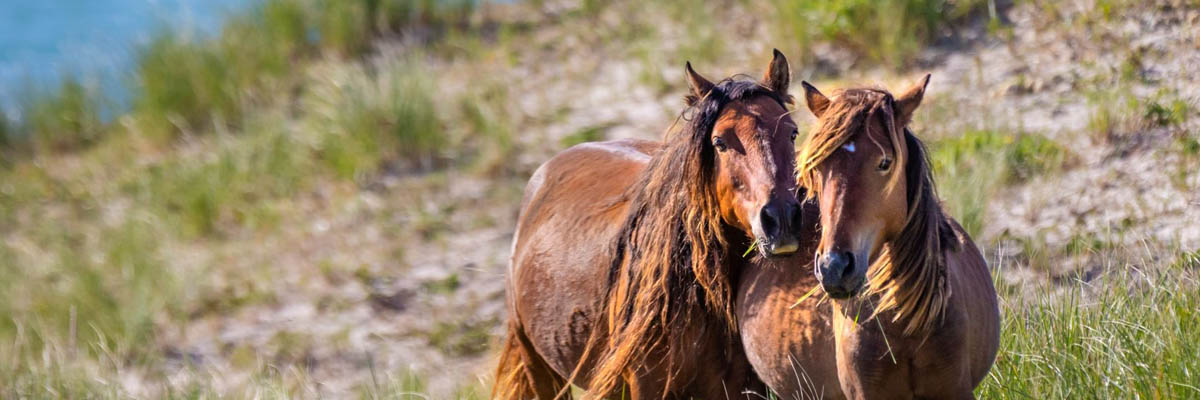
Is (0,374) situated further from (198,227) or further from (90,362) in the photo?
(198,227)

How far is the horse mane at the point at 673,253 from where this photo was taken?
369 centimetres

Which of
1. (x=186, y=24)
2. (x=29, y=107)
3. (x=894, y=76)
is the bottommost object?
(x=29, y=107)

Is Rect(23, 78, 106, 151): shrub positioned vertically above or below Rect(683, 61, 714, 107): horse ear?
below

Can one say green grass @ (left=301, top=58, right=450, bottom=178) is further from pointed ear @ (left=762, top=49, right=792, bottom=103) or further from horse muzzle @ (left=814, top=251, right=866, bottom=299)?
horse muzzle @ (left=814, top=251, right=866, bottom=299)

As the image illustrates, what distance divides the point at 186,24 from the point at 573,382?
7944 mm

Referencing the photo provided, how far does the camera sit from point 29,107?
1127 cm

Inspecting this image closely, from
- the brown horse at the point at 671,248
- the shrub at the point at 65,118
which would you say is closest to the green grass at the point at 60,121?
the shrub at the point at 65,118

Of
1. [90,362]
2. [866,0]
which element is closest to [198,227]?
[90,362]

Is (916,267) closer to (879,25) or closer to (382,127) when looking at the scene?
(879,25)

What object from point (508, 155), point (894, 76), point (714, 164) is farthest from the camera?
point (508, 155)

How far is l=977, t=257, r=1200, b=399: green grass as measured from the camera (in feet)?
12.2

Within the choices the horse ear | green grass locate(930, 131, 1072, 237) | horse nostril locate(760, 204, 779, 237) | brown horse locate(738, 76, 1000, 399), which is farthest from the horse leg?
green grass locate(930, 131, 1072, 237)

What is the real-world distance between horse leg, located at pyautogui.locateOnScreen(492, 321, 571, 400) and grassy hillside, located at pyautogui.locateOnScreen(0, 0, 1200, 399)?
19.2 inches

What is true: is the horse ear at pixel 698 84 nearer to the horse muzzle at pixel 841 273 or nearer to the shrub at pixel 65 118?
the horse muzzle at pixel 841 273
